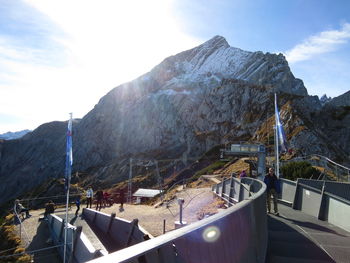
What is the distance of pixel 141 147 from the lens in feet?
378

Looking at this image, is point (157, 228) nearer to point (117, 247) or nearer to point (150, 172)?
point (117, 247)

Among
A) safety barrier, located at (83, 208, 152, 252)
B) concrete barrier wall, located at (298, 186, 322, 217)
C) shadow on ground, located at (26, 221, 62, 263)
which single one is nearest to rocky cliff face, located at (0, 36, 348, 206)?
concrete barrier wall, located at (298, 186, 322, 217)

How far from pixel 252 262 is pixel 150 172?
82.0 meters

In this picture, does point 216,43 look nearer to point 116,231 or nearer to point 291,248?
point 116,231

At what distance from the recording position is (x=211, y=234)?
3.77 m

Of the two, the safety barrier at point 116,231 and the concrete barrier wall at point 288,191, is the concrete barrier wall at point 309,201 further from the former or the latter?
the safety barrier at point 116,231

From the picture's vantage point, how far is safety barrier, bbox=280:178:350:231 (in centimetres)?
1050

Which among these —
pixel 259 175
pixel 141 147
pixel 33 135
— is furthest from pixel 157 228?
pixel 33 135

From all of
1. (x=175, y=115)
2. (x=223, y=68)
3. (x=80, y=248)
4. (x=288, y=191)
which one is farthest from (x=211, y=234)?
(x=223, y=68)

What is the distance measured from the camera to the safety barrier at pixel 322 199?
10.5 metres

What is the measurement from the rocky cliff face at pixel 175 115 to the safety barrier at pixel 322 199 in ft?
143

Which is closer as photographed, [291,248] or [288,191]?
[291,248]

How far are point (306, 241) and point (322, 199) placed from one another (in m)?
4.37

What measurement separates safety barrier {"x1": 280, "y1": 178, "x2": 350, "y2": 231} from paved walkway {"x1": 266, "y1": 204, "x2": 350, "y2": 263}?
0.35 m
